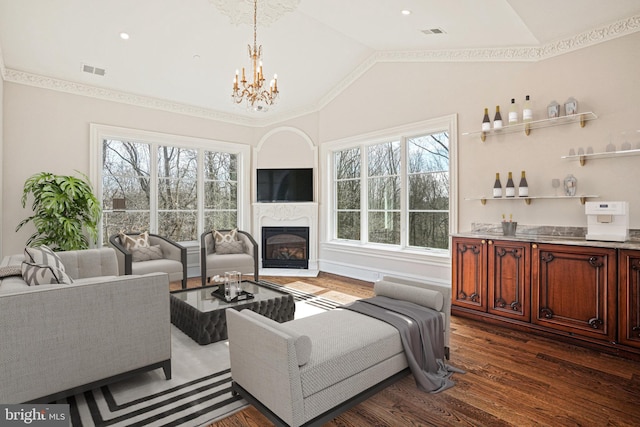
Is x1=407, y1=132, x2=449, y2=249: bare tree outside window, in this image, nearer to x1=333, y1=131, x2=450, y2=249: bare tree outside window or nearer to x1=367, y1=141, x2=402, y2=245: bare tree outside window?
x1=333, y1=131, x2=450, y2=249: bare tree outside window

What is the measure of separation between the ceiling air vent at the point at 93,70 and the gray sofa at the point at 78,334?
3.46 m

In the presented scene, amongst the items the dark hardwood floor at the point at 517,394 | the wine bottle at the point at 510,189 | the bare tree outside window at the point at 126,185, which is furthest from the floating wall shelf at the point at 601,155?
the bare tree outside window at the point at 126,185

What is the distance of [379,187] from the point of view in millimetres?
5824

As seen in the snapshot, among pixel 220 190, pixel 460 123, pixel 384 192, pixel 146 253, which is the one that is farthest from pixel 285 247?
pixel 460 123

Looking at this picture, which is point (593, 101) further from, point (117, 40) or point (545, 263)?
point (117, 40)

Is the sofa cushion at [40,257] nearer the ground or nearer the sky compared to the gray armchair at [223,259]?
nearer the sky

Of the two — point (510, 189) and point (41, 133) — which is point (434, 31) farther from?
point (41, 133)

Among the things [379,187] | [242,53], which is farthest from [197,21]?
[379,187]

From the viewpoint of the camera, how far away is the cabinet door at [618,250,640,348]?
288 centimetres

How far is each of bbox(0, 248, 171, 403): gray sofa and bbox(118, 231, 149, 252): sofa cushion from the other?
255 centimetres

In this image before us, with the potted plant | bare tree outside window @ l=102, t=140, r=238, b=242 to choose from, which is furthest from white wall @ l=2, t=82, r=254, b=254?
bare tree outside window @ l=102, t=140, r=238, b=242

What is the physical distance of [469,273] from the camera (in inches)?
156

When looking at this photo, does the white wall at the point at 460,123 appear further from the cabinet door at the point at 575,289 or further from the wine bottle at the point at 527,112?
the cabinet door at the point at 575,289

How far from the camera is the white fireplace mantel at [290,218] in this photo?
659cm
